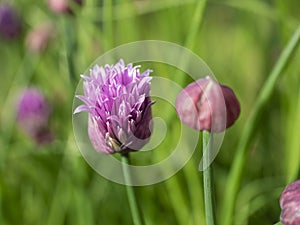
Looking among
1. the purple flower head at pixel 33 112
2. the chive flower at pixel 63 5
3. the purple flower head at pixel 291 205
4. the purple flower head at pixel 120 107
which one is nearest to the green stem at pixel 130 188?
the purple flower head at pixel 120 107

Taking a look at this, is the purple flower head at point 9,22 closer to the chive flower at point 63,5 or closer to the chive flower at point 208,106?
the chive flower at point 63,5

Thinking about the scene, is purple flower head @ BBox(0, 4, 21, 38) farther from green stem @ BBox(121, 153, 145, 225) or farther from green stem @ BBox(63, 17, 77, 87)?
green stem @ BBox(121, 153, 145, 225)

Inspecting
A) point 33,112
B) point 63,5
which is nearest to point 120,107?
point 63,5

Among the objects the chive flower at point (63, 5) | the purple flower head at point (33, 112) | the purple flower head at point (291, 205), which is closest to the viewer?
the purple flower head at point (291, 205)

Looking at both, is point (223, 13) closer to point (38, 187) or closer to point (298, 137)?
point (38, 187)

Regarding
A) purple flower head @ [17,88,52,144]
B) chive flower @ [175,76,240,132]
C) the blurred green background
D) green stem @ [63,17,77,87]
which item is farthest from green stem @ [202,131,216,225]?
purple flower head @ [17,88,52,144]

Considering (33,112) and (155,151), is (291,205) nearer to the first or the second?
(155,151)
